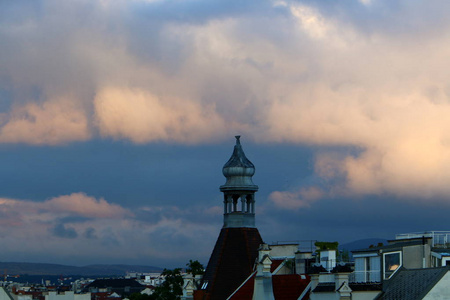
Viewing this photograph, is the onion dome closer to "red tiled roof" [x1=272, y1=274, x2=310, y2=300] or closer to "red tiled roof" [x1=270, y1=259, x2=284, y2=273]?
"red tiled roof" [x1=270, y1=259, x2=284, y2=273]

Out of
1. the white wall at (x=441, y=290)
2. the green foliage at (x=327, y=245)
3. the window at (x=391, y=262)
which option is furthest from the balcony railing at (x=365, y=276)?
the green foliage at (x=327, y=245)

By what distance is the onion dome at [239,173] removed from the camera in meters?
99.3

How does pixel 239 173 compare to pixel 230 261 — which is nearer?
pixel 230 261

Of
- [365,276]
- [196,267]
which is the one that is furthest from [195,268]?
[365,276]

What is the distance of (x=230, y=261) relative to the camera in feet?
314

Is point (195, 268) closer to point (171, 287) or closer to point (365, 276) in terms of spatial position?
point (171, 287)

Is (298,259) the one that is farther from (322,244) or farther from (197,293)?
(197,293)

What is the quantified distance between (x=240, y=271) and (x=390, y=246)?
2120 centimetres

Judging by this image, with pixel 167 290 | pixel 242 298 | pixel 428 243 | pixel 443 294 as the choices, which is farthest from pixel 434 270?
pixel 167 290

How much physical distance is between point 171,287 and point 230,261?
23.9 meters

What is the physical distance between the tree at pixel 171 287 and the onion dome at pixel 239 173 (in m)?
20.6

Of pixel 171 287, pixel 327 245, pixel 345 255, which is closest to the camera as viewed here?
pixel 345 255

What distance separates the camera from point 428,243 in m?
74.9

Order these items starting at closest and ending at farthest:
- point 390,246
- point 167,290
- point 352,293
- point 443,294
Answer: point 443,294 → point 352,293 → point 390,246 → point 167,290
